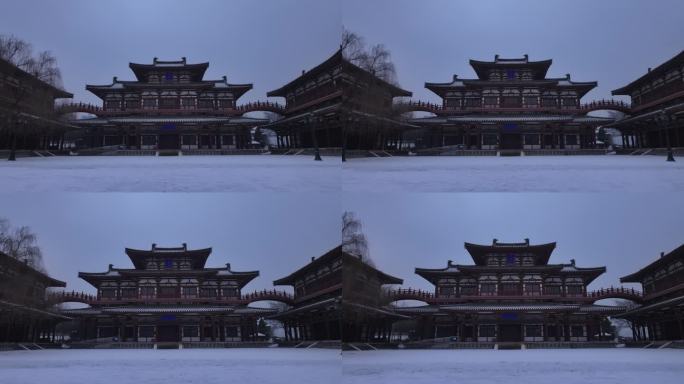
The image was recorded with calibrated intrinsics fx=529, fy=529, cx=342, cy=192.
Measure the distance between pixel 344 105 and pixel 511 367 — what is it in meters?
3.94

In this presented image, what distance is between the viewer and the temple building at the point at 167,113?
7336mm

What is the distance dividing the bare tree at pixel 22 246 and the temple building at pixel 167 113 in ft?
4.96

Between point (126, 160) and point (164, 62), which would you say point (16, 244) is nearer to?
point (126, 160)

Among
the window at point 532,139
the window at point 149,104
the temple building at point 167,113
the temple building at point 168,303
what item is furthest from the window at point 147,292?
the window at point 532,139

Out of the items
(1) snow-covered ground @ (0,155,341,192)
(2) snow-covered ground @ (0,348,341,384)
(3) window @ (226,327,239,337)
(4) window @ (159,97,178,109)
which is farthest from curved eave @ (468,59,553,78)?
(3) window @ (226,327,239,337)

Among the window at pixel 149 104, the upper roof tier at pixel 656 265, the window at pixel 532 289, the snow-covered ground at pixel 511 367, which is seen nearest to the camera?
the snow-covered ground at pixel 511 367

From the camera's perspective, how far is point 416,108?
724cm

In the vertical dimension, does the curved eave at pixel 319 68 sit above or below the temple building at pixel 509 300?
above

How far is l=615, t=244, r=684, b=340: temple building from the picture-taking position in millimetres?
7117

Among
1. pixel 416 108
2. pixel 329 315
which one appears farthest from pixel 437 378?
pixel 416 108

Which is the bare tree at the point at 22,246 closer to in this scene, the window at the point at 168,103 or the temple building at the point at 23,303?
the temple building at the point at 23,303

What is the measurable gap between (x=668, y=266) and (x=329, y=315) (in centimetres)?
459

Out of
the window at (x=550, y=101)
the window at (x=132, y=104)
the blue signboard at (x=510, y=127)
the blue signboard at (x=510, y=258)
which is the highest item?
the window at (x=132, y=104)

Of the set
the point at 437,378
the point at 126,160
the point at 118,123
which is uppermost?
the point at 118,123
